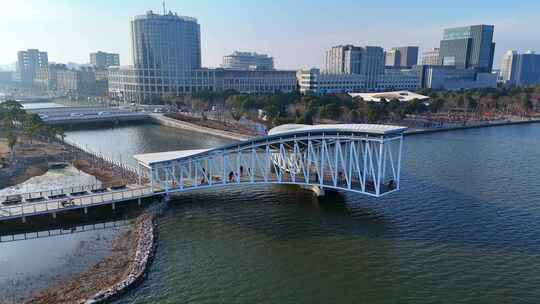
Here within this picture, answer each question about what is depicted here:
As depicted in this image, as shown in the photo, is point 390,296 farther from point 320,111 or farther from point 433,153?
point 320,111

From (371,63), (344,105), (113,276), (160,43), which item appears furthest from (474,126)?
(160,43)

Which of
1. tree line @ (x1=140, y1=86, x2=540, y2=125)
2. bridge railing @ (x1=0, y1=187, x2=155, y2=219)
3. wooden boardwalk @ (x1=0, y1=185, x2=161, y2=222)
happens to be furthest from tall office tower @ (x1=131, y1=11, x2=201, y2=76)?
bridge railing @ (x1=0, y1=187, x2=155, y2=219)

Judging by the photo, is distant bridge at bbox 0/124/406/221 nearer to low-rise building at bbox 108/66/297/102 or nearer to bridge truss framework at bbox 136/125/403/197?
bridge truss framework at bbox 136/125/403/197

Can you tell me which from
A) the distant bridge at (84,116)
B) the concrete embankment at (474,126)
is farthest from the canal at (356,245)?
the distant bridge at (84,116)

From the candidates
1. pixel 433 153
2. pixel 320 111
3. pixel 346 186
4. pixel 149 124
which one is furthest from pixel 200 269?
pixel 149 124

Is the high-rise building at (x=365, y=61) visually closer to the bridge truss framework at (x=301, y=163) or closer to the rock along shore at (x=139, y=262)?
the bridge truss framework at (x=301, y=163)

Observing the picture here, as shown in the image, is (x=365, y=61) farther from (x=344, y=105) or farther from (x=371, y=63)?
(x=344, y=105)
